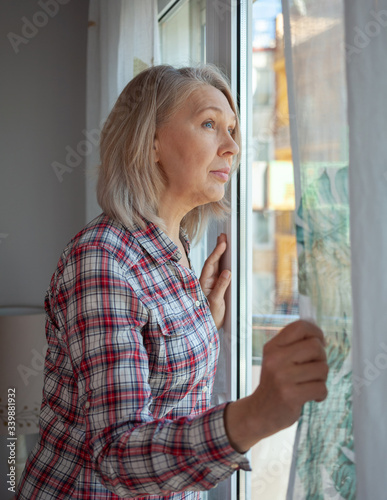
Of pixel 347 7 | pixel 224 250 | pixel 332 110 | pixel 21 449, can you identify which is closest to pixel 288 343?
pixel 332 110

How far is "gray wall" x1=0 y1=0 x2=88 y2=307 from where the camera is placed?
248 cm

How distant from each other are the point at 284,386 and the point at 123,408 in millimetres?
254

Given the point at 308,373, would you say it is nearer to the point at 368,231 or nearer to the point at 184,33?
the point at 368,231

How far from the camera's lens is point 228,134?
1226 mm

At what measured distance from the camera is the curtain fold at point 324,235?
0.70 meters

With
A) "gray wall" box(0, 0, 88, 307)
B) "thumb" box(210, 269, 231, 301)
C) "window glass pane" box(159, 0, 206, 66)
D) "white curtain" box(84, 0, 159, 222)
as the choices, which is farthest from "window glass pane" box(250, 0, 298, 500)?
"gray wall" box(0, 0, 88, 307)

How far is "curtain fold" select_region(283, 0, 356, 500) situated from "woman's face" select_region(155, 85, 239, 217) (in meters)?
0.45

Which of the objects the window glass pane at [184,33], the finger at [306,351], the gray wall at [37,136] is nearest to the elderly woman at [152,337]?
the finger at [306,351]

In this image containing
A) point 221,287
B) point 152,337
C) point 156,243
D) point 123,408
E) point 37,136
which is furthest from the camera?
point 37,136

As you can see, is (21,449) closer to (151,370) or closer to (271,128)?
(151,370)

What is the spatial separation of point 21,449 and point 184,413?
4.46ft

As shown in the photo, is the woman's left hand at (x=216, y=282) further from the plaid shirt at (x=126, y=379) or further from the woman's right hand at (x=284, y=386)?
the woman's right hand at (x=284, y=386)

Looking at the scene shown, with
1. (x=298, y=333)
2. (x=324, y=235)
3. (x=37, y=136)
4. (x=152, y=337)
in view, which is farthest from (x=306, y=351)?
(x=37, y=136)

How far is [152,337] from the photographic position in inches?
38.7
